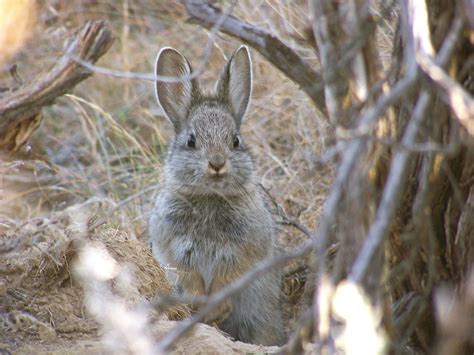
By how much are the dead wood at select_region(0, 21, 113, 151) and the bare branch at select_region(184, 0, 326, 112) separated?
1.21 metres

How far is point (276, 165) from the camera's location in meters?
7.01

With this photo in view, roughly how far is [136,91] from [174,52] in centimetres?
206

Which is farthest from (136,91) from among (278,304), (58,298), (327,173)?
(58,298)

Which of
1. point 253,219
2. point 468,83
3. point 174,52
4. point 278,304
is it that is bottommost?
point 278,304

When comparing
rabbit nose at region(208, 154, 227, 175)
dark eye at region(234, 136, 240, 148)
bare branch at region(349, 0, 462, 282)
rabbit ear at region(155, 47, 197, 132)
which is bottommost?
rabbit nose at region(208, 154, 227, 175)

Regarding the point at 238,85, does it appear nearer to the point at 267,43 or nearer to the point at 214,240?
the point at 214,240

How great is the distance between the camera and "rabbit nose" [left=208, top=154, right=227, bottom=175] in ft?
17.9

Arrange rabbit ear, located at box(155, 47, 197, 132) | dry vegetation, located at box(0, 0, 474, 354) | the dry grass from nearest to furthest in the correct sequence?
dry vegetation, located at box(0, 0, 474, 354), rabbit ear, located at box(155, 47, 197, 132), the dry grass

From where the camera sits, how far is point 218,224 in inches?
225

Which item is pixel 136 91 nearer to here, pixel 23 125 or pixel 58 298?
pixel 23 125

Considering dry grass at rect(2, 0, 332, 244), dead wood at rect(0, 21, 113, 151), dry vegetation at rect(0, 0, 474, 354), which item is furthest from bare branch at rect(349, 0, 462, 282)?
dead wood at rect(0, 21, 113, 151)

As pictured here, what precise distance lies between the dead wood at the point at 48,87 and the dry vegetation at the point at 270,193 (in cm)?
12

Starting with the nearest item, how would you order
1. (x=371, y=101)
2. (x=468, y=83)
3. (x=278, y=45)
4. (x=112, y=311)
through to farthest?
(x=371, y=101) < (x=468, y=83) < (x=112, y=311) < (x=278, y=45)

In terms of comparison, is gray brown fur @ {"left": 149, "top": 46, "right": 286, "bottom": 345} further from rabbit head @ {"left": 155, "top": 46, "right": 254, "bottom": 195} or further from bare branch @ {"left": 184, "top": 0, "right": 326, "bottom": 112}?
bare branch @ {"left": 184, "top": 0, "right": 326, "bottom": 112}
